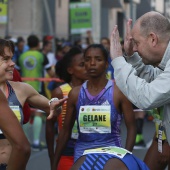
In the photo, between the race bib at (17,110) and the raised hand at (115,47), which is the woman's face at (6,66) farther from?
the raised hand at (115,47)

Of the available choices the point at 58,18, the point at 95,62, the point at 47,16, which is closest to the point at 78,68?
the point at 95,62

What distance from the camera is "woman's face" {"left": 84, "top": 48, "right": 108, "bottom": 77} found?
6.75 meters

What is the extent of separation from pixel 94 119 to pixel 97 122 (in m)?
0.04

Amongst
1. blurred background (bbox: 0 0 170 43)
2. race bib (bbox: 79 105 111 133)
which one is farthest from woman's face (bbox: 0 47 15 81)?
blurred background (bbox: 0 0 170 43)

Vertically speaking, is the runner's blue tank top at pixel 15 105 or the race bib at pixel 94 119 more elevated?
the runner's blue tank top at pixel 15 105

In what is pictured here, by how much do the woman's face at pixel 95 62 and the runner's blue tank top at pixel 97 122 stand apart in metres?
0.31

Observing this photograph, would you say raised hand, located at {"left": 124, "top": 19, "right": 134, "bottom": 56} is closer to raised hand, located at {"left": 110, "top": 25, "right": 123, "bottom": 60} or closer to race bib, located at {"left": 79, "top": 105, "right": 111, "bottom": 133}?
raised hand, located at {"left": 110, "top": 25, "right": 123, "bottom": 60}

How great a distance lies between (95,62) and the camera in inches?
268

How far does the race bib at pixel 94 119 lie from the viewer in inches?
251

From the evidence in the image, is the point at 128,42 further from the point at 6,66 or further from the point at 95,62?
the point at 95,62

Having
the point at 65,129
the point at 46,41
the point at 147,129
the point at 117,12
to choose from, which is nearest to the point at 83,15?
the point at 46,41

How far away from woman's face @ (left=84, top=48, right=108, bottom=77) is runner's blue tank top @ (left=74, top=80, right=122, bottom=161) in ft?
1.03

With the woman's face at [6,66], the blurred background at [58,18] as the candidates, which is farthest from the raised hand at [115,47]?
the blurred background at [58,18]

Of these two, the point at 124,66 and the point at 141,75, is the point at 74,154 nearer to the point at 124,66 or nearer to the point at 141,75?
the point at 141,75
